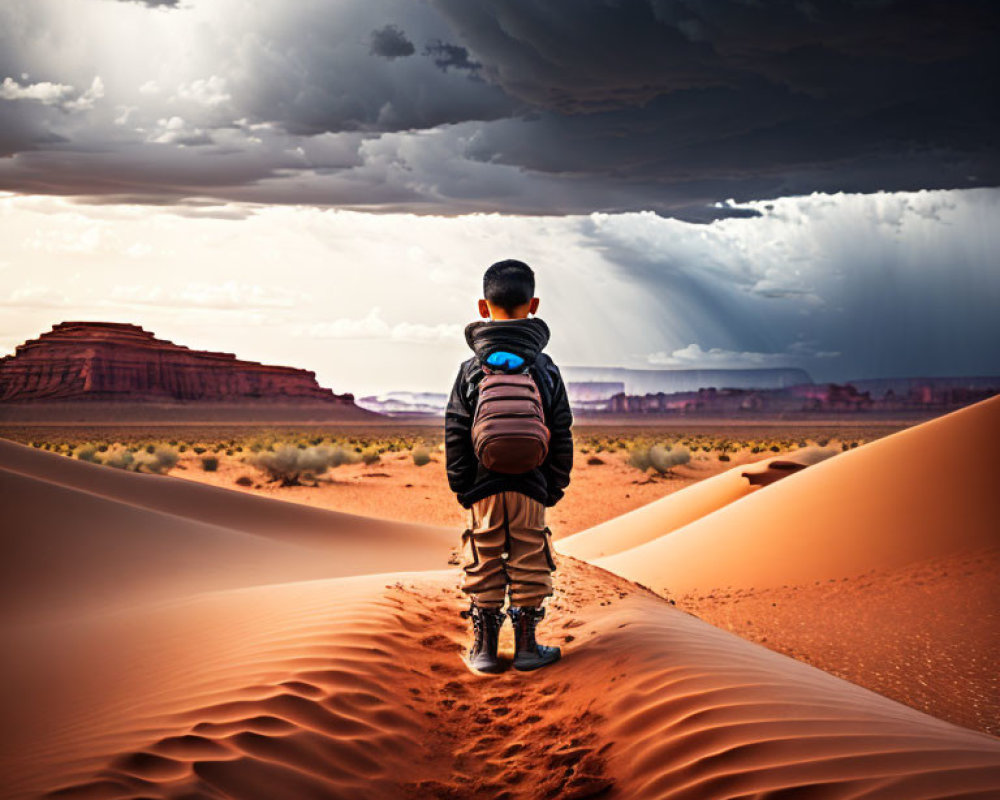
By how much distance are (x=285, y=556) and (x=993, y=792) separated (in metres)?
11.9

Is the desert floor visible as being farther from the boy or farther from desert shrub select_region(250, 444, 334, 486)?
desert shrub select_region(250, 444, 334, 486)

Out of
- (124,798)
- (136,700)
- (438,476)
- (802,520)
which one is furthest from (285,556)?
(438,476)

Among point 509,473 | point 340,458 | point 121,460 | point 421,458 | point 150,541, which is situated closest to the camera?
point 509,473

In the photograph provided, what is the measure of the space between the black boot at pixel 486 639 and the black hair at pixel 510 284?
1.95 meters

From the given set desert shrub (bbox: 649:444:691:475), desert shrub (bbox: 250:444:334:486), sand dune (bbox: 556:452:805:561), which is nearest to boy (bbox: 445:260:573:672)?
sand dune (bbox: 556:452:805:561)

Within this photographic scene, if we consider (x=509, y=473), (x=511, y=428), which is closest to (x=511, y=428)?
(x=511, y=428)

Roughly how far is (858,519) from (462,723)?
31.7 ft

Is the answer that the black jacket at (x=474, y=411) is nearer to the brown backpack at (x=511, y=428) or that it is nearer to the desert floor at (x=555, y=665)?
the brown backpack at (x=511, y=428)

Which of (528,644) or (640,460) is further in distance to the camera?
(640,460)

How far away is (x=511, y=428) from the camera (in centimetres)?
530

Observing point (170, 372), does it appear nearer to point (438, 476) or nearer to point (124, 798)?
point (438, 476)

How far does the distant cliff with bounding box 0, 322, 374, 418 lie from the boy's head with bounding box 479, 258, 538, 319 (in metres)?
121

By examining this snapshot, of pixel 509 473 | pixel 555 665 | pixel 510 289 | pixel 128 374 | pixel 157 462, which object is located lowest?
pixel 157 462

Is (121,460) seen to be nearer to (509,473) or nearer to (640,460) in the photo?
(640,460)
